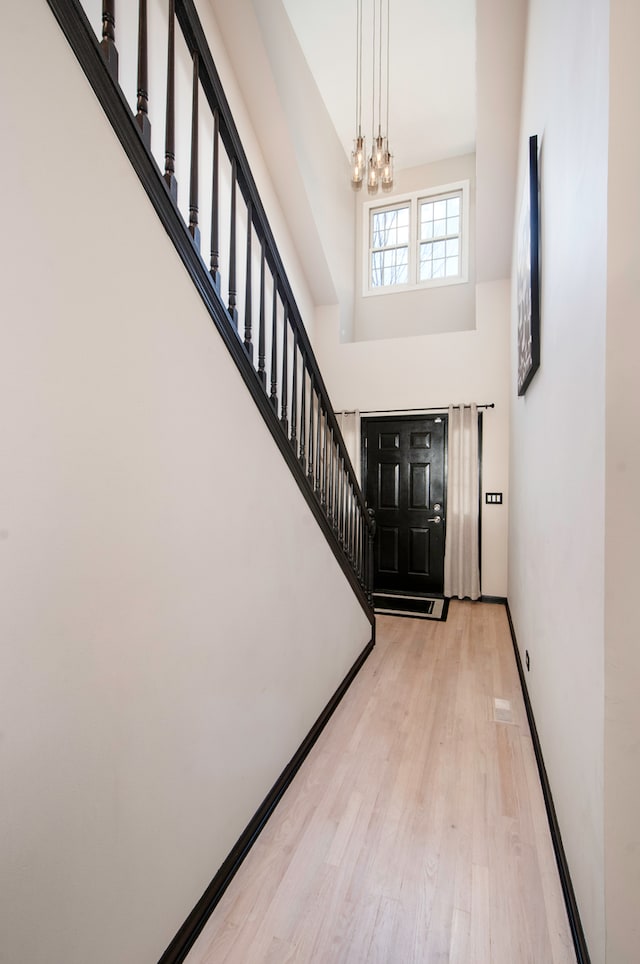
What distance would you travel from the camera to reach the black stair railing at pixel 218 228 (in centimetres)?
103

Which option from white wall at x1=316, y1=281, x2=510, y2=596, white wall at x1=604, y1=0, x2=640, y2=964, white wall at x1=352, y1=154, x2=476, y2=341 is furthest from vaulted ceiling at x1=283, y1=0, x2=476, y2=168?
white wall at x1=604, y1=0, x2=640, y2=964

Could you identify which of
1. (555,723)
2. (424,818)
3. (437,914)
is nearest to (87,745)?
(437,914)

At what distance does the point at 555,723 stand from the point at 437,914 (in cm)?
75

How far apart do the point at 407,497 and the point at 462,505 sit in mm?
596

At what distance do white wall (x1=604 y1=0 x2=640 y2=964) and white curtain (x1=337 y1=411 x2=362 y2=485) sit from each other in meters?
3.93

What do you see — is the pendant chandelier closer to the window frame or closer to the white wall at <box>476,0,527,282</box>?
the white wall at <box>476,0,527,282</box>

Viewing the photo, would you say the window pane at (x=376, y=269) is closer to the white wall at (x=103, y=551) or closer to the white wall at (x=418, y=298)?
the white wall at (x=418, y=298)

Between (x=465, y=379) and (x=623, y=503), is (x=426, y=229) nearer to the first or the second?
(x=465, y=379)

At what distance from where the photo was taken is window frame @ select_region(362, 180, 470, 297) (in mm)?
5211

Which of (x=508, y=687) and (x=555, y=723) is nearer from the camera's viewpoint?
(x=555, y=723)

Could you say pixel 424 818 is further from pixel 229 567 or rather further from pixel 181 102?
pixel 181 102

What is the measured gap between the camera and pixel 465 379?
4668mm

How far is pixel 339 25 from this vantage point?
3752 millimetres

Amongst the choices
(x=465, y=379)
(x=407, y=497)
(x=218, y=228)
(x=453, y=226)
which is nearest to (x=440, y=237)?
(x=453, y=226)
